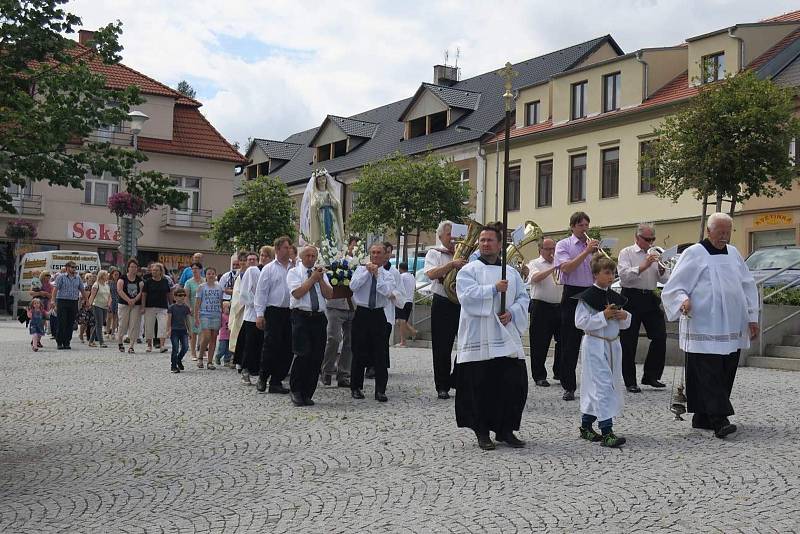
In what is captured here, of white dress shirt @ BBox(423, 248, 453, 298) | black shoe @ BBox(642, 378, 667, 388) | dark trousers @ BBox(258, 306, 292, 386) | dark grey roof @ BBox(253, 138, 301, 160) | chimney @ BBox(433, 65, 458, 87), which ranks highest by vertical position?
chimney @ BBox(433, 65, 458, 87)

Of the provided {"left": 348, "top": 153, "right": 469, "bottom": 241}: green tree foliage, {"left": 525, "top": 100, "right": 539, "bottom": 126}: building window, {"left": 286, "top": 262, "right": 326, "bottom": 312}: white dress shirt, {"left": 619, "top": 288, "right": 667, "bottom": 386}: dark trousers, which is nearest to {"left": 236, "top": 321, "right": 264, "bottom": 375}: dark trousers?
{"left": 286, "top": 262, "right": 326, "bottom": 312}: white dress shirt

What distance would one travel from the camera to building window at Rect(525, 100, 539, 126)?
41625 millimetres

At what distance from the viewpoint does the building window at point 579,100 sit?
126 feet

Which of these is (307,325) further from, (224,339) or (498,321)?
(224,339)

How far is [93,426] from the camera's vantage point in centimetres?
977

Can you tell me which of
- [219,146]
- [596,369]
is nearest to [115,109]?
[596,369]

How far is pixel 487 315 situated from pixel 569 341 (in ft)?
9.63

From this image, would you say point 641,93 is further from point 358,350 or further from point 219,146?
point 358,350

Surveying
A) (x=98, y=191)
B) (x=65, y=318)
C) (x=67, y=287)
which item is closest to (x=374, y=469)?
(x=67, y=287)

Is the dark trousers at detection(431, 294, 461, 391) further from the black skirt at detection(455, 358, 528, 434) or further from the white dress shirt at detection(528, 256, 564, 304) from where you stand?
the black skirt at detection(455, 358, 528, 434)

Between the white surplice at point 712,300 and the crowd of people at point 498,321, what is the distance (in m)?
0.01

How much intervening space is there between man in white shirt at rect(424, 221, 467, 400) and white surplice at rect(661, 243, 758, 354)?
2756mm

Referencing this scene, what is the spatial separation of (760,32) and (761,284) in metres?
20.2

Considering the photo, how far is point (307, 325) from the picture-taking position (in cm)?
1128
